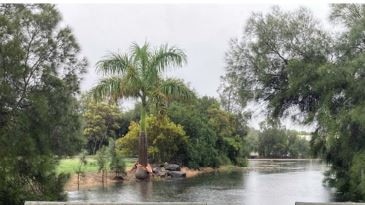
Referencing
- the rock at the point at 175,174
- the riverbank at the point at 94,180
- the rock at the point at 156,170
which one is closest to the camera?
the riverbank at the point at 94,180

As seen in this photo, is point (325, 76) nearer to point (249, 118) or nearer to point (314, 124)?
point (314, 124)

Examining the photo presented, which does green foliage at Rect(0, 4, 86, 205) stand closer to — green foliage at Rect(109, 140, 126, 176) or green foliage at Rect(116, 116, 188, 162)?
green foliage at Rect(109, 140, 126, 176)

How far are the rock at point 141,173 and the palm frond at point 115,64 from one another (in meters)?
3.87

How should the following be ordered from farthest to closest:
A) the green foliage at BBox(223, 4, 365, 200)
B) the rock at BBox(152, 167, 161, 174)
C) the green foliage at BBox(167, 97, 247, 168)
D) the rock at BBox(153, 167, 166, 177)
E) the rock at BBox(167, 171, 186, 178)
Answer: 1. the green foliage at BBox(167, 97, 247, 168)
2. the rock at BBox(167, 171, 186, 178)
3. the rock at BBox(152, 167, 161, 174)
4. the rock at BBox(153, 167, 166, 177)
5. the green foliage at BBox(223, 4, 365, 200)

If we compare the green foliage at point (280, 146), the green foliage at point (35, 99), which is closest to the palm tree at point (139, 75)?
the green foliage at point (35, 99)

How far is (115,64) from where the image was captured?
21.3m

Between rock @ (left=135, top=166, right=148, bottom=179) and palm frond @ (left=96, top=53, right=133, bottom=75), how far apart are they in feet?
12.7

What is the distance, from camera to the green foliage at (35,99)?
442 inches

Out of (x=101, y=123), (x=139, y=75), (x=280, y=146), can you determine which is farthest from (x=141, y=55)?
(x=280, y=146)

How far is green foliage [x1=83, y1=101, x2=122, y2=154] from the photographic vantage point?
4053 cm

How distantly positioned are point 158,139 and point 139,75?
223 inches

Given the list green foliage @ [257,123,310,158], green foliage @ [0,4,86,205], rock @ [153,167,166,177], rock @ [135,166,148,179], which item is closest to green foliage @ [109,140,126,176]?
rock @ [135,166,148,179]

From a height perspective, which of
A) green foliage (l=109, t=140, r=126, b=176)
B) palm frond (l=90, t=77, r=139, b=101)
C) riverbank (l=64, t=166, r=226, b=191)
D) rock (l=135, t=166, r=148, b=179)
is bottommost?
riverbank (l=64, t=166, r=226, b=191)

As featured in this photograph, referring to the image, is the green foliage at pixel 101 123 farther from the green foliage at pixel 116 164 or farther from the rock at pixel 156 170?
the green foliage at pixel 116 164
